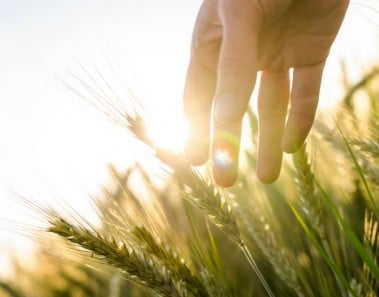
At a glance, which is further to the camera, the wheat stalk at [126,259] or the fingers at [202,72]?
the fingers at [202,72]

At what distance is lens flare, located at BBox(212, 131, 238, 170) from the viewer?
884 mm

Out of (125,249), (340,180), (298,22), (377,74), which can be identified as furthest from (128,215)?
(377,74)

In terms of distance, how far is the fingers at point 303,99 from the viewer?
115cm

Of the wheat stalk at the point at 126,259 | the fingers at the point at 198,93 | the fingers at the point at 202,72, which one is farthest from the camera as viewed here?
the fingers at the point at 198,93

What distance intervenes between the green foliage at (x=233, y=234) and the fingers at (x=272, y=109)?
7 centimetres

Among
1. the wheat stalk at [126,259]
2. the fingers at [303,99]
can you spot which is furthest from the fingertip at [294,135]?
the wheat stalk at [126,259]

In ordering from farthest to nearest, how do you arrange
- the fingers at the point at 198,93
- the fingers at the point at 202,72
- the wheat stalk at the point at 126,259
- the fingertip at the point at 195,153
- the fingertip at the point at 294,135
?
the fingers at the point at 198,93, the fingers at the point at 202,72, the fingertip at the point at 294,135, the fingertip at the point at 195,153, the wheat stalk at the point at 126,259

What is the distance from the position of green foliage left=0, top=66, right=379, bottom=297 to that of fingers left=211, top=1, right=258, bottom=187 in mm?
62

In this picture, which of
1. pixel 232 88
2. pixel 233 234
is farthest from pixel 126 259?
pixel 232 88

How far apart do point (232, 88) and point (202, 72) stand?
49cm

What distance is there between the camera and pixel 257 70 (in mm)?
959

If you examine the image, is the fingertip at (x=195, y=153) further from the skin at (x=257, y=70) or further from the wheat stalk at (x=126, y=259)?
the wheat stalk at (x=126, y=259)

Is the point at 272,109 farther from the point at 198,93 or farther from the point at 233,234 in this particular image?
the point at 233,234

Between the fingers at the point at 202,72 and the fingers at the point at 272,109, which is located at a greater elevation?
the fingers at the point at 202,72
